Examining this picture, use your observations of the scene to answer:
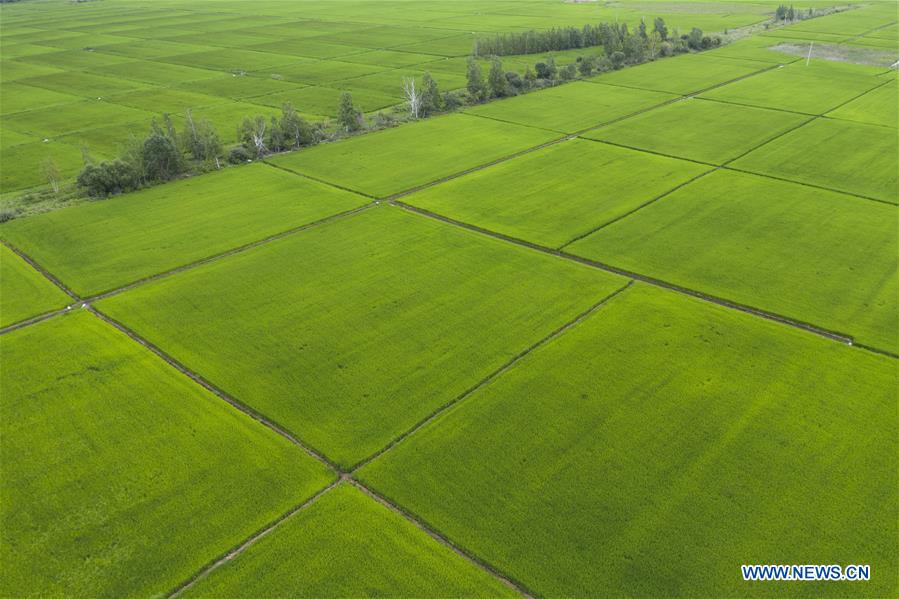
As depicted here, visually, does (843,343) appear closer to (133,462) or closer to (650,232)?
(650,232)

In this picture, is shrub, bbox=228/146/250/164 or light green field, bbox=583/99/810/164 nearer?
light green field, bbox=583/99/810/164

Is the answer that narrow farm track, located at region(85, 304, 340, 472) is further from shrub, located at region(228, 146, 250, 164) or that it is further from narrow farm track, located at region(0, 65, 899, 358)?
shrub, located at region(228, 146, 250, 164)

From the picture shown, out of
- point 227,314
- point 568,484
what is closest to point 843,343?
point 568,484

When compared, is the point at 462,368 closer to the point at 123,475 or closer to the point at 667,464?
the point at 667,464

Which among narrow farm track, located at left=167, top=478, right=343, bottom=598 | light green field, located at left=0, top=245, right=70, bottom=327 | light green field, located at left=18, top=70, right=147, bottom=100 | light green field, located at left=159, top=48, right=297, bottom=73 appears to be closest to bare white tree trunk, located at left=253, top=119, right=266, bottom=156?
light green field, located at left=0, top=245, right=70, bottom=327

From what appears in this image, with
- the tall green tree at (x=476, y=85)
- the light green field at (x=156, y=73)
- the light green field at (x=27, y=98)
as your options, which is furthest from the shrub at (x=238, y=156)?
the light green field at (x=156, y=73)

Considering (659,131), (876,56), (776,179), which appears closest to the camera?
(776,179)
